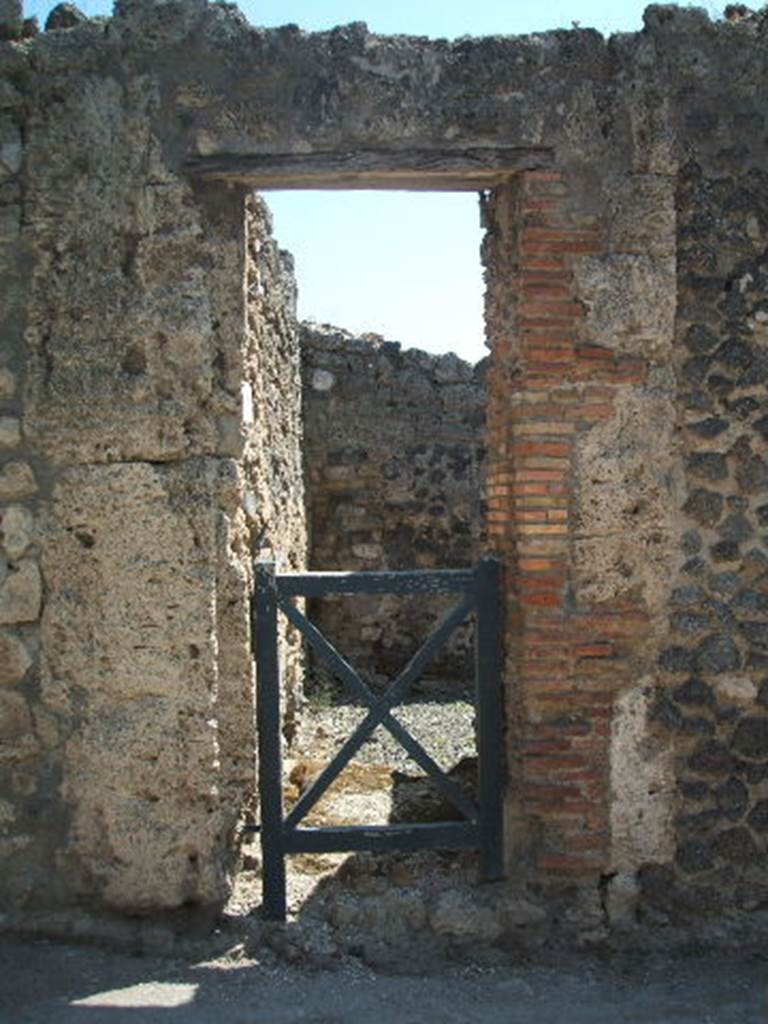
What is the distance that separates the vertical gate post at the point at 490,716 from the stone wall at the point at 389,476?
523 centimetres

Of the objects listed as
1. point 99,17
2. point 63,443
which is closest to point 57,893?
point 63,443

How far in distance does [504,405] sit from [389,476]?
5.62 metres

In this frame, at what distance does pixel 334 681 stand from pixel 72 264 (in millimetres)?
5478

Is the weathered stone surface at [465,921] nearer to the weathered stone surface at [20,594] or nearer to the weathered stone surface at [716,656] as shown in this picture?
the weathered stone surface at [716,656]

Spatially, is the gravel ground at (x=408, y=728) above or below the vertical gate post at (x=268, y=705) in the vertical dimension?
below

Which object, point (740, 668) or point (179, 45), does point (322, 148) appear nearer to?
point (179, 45)

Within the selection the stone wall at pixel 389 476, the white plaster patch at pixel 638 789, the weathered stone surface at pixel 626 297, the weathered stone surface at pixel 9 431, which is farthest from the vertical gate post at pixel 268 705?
the stone wall at pixel 389 476

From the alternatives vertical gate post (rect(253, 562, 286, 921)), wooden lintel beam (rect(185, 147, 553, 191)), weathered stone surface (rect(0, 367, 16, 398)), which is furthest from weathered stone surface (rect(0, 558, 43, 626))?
wooden lintel beam (rect(185, 147, 553, 191))

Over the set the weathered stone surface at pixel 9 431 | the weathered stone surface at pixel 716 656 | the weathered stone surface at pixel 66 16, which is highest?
A: the weathered stone surface at pixel 66 16

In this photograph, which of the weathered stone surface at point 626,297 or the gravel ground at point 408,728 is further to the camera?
the gravel ground at point 408,728

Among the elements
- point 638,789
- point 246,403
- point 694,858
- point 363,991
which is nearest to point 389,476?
point 246,403

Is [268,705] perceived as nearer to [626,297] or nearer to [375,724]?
[375,724]

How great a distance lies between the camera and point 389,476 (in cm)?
972

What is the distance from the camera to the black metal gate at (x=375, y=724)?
4.08 metres
